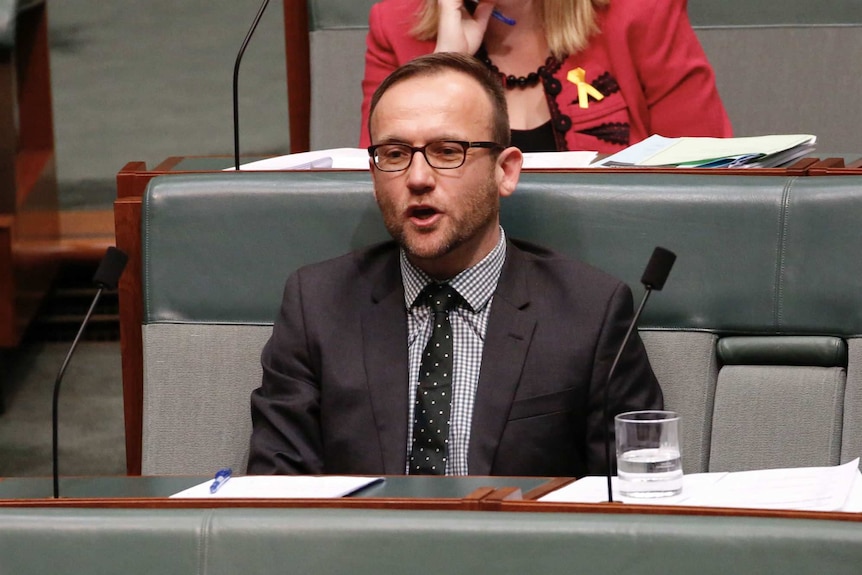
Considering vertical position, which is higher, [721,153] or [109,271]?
[721,153]

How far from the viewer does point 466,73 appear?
1686mm

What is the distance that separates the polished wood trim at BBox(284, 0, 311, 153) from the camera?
9.55 ft

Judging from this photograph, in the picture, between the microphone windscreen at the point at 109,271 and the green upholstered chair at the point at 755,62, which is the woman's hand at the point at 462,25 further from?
the microphone windscreen at the point at 109,271

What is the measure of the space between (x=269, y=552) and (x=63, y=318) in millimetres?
2724

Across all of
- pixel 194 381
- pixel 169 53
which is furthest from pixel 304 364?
pixel 169 53

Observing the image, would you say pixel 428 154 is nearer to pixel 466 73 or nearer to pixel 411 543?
pixel 466 73

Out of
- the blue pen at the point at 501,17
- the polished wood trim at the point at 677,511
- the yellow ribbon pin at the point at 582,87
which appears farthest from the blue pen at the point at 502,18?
the polished wood trim at the point at 677,511

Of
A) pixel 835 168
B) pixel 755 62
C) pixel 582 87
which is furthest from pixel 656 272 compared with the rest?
pixel 755 62

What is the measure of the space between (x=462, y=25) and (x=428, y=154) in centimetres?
87

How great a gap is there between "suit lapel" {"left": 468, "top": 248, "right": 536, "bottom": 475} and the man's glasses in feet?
0.45

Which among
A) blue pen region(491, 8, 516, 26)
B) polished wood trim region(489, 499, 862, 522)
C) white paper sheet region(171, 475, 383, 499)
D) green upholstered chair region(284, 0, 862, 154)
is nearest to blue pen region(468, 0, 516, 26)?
blue pen region(491, 8, 516, 26)

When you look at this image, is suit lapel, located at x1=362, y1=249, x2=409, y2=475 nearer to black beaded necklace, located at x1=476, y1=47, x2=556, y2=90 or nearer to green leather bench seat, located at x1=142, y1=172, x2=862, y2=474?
green leather bench seat, located at x1=142, y1=172, x2=862, y2=474

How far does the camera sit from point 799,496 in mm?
1200

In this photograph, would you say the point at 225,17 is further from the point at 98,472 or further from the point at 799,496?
the point at 799,496
